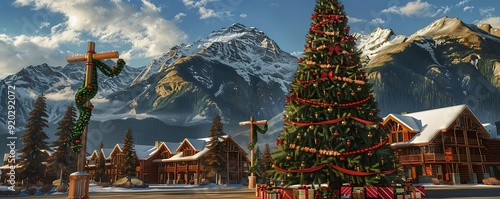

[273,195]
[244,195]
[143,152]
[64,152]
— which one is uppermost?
[143,152]

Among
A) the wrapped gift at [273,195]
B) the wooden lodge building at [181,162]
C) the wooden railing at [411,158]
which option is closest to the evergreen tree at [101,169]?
the wooden lodge building at [181,162]

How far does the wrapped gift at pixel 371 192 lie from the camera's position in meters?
15.2

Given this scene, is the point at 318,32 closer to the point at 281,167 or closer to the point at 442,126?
the point at 281,167

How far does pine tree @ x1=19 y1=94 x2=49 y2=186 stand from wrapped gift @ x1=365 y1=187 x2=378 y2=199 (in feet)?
109

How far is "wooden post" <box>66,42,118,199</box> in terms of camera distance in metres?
11.0

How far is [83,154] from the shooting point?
11.5m

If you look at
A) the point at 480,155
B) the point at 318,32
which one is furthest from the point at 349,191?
the point at 480,155

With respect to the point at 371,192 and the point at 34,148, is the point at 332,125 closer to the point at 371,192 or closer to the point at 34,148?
the point at 371,192

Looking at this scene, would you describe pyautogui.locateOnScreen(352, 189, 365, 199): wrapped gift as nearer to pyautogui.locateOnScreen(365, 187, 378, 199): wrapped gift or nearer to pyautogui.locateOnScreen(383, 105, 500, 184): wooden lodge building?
pyautogui.locateOnScreen(365, 187, 378, 199): wrapped gift

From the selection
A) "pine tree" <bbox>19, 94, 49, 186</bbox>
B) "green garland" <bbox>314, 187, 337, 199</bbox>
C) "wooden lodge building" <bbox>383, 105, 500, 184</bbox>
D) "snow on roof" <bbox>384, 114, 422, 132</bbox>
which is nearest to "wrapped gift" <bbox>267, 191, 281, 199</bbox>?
"green garland" <bbox>314, 187, 337, 199</bbox>

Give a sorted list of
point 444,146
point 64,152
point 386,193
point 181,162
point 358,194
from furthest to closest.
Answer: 1. point 181,162
2. point 444,146
3. point 64,152
4. point 386,193
5. point 358,194

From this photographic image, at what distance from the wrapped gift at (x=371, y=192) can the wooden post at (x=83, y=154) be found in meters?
10.2

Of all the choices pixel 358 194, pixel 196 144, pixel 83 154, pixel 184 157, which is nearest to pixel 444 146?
pixel 358 194

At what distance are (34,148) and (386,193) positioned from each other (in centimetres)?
3532
